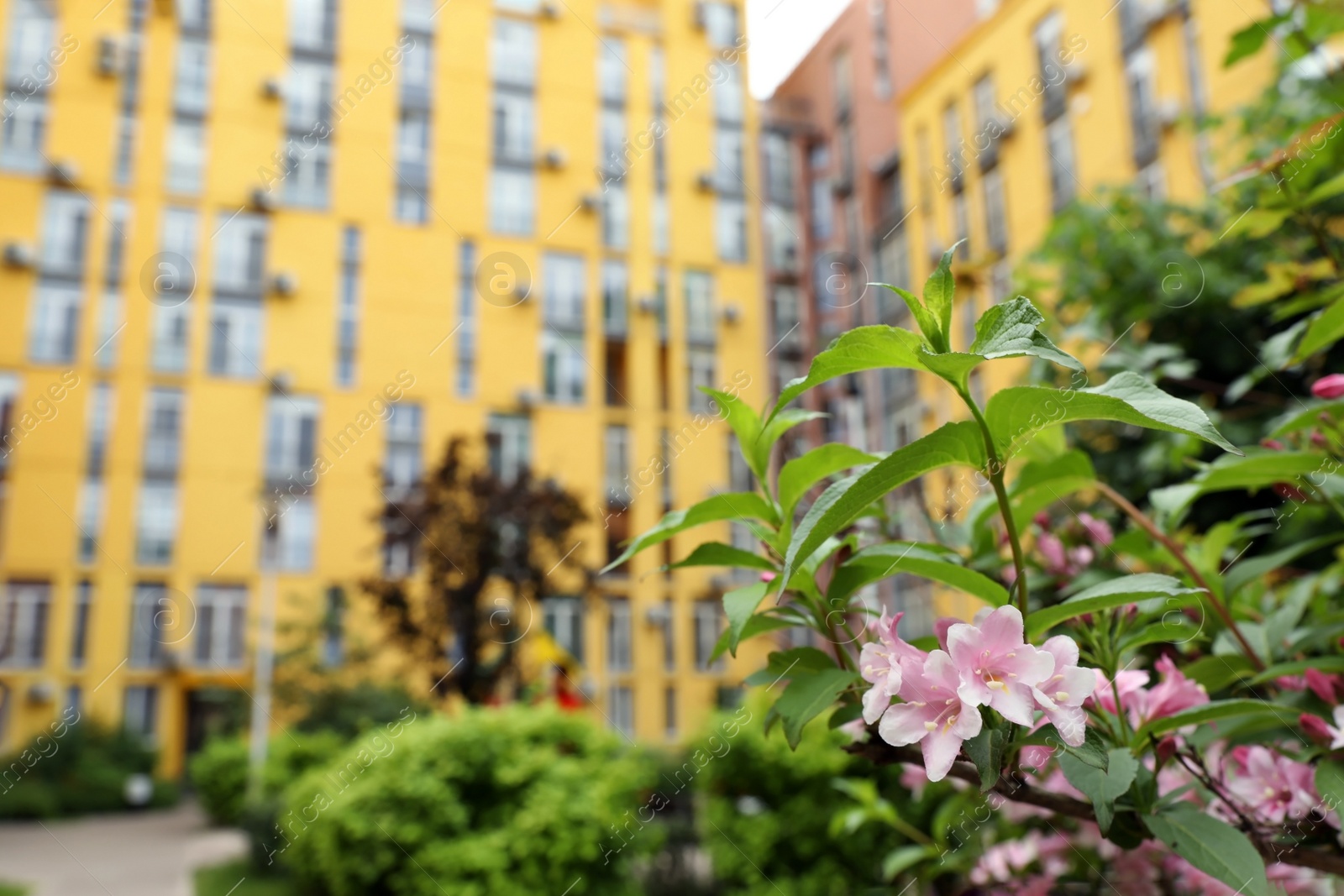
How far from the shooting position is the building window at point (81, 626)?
1184 centimetres

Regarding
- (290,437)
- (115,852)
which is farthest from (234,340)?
(115,852)

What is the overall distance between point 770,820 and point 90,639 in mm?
10051

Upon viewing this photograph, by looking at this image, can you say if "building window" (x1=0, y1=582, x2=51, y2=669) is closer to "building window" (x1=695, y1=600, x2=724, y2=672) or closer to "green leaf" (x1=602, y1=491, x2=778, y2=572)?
"building window" (x1=695, y1=600, x2=724, y2=672)

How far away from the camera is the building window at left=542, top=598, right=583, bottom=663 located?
42.2 feet

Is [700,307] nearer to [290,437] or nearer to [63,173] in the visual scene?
[290,437]

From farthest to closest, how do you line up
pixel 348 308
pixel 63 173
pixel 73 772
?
1. pixel 348 308
2. pixel 63 173
3. pixel 73 772

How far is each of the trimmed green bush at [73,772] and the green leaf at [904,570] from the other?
12.0 m

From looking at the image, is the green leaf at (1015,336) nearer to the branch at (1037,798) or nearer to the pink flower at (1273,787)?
the branch at (1037,798)

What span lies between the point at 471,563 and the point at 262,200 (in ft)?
22.4

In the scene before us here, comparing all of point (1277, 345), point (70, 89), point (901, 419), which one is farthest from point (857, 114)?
point (1277, 345)

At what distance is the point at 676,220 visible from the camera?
47.9 ft

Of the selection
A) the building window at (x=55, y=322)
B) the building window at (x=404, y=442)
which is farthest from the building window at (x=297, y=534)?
the building window at (x=55, y=322)

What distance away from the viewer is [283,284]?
42.1ft

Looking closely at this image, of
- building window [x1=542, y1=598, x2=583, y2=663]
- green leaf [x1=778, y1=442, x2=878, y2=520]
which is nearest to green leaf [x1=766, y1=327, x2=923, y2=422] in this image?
green leaf [x1=778, y1=442, x2=878, y2=520]
